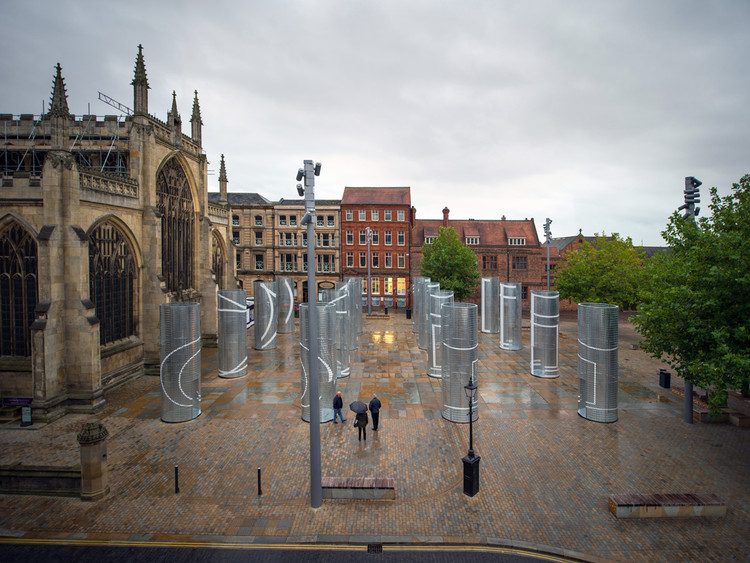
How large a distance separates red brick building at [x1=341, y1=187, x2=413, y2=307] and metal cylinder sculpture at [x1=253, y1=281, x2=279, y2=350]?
23.2 meters

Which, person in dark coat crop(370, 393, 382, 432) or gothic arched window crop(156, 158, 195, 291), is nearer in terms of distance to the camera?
person in dark coat crop(370, 393, 382, 432)

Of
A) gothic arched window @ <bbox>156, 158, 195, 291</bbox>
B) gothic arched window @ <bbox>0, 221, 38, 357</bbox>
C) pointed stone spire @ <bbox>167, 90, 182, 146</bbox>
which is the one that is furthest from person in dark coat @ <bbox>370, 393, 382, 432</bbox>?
pointed stone spire @ <bbox>167, 90, 182, 146</bbox>

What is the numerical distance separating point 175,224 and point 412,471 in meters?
21.2

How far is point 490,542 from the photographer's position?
920cm

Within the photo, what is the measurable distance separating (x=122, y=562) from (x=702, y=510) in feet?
43.5

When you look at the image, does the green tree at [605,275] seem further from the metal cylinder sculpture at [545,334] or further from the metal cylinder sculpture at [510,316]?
the metal cylinder sculpture at [545,334]

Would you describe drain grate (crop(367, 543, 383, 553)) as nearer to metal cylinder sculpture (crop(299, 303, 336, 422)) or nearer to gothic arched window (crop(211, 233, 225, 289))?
metal cylinder sculpture (crop(299, 303, 336, 422))

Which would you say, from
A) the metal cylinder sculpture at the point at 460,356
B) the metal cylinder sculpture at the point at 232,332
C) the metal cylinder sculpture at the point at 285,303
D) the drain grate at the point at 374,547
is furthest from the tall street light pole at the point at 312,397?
the metal cylinder sculpture at the point at 285,303

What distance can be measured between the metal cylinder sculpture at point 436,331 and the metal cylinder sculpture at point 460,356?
4876 mm

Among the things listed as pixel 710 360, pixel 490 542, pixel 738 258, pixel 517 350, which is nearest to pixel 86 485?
pixel 490 542

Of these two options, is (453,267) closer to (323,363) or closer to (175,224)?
(175,224)

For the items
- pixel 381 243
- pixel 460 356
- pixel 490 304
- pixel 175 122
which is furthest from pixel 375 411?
pixel 381 243

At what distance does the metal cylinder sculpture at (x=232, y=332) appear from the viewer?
65.9ft

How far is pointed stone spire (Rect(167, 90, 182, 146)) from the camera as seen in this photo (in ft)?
81.4
